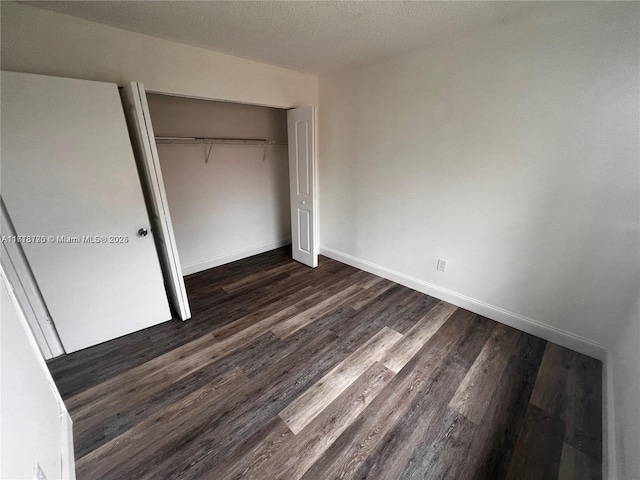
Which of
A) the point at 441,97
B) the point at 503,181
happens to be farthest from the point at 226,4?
the point at 503,181

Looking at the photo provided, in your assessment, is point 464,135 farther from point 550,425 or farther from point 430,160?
point 550,425

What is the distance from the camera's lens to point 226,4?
5.43 feet

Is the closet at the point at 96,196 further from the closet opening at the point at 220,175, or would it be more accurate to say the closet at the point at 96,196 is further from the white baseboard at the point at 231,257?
the white baseboard at the point at 231,257

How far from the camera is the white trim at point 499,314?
2014 mm

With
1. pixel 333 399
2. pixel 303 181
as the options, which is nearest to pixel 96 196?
pixel 303 181

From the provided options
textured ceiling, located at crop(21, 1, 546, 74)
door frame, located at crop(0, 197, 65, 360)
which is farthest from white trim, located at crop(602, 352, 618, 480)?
door frame, located at crop(0, 197, 65, 360)

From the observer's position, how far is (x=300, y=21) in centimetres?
187

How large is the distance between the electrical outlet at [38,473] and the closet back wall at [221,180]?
242 centimetres

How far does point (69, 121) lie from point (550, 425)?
355cm

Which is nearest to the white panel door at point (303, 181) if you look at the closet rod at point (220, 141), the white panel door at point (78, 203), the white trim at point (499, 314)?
the closet rod at point (220, 141)

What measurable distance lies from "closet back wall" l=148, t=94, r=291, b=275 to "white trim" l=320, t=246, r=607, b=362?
163cm

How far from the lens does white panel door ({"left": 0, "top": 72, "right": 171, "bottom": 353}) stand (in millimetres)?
1634

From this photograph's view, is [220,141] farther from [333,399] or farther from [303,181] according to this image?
[333,399]

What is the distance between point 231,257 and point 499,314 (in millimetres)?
3215
